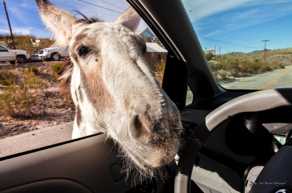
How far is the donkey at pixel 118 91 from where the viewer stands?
3.17 feet

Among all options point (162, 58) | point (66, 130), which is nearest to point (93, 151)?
point (66, 130)

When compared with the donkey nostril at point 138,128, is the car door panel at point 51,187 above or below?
below

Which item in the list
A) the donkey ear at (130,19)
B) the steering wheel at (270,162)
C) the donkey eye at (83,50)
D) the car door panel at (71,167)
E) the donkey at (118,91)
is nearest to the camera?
the steering wheel at (270,162)

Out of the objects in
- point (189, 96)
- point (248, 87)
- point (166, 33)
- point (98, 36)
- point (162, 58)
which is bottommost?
point (189, 96)

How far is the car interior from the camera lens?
84cm

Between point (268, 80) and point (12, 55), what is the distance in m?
1.58

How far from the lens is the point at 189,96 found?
2232 mm

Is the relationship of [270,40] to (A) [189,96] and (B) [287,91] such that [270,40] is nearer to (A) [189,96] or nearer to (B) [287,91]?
(A) [189,96]

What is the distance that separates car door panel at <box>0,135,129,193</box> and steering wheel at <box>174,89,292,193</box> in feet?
2.14

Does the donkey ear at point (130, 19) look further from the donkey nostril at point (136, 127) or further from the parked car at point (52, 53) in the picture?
the donkey nostril at point (136, 127)

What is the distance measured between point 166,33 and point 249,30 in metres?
0.55

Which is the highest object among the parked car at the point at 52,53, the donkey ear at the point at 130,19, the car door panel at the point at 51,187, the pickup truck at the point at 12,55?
the donkey ear at the point at 130,19

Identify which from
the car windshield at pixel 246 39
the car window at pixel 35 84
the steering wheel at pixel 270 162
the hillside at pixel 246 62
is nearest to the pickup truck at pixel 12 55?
the car window at pixel 35 84

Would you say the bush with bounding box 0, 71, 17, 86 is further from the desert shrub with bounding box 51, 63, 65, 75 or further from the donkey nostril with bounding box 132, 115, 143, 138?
the donkey nostril with bounding box 132, 115, 143, 138
